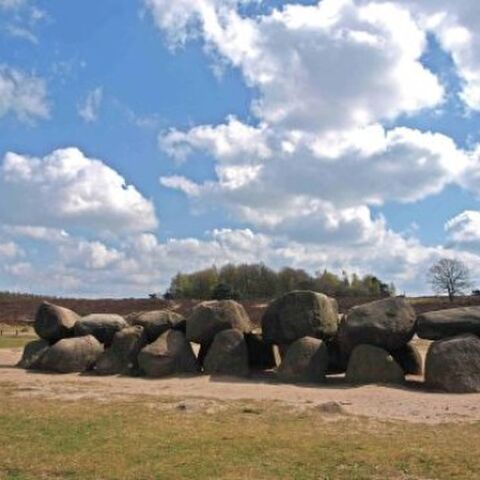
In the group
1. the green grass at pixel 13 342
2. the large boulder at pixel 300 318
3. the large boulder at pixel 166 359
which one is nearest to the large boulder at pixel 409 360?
the large boulder at pixel 300 318

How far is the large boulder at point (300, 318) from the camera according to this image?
2603cm

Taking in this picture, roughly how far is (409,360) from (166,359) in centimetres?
822

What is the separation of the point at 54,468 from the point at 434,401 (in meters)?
11.4

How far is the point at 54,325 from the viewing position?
99.2 feet

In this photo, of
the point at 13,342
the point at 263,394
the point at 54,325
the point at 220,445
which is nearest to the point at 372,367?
the point at 263,394

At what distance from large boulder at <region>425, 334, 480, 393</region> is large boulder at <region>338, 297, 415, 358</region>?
171cm

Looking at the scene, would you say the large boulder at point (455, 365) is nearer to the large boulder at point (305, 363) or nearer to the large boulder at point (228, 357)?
the large boulder at point (305, 363)

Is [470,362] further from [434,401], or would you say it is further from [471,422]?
[471,422]

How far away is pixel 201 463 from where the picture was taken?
12.2 metres

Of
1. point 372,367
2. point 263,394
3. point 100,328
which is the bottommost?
point 263,394

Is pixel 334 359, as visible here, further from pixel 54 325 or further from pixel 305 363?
pixel 54 325

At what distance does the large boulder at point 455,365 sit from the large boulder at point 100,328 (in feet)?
41.1

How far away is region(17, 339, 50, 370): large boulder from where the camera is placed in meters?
29.0

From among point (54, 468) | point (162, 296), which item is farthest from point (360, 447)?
point (162, 296)
